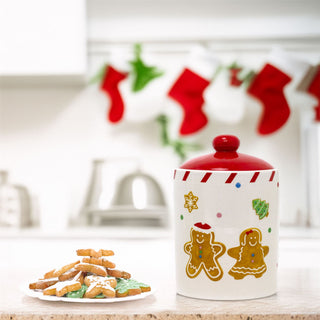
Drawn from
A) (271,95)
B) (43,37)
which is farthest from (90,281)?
(271,95)

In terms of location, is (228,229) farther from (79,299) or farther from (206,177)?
(79,299)

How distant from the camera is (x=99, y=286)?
2.13ft

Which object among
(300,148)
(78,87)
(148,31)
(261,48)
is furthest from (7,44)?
(300,148)

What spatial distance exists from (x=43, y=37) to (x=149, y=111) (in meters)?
0.53

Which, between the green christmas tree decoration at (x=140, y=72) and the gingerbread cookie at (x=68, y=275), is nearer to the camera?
the gingerbread cookie at (x=68, y=275)

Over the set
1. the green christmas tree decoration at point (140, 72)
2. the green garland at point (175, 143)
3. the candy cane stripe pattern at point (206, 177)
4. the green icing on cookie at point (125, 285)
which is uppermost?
the green christmas tree decoration at point (140, 72)

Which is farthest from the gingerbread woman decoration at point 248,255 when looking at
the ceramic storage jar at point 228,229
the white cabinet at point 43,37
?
the white cabinet at point 43,37

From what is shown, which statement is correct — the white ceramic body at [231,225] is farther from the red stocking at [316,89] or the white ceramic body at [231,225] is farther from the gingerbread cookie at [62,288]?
the red stocking at [316,89]

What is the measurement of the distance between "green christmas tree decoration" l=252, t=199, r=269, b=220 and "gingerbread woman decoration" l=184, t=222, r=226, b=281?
0.18 feet

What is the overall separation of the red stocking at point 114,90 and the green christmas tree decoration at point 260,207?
1721 mm

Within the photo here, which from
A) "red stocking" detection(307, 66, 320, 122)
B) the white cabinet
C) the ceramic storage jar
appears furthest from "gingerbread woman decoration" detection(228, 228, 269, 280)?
"red stocking" detection(307, 66, 320, 122)

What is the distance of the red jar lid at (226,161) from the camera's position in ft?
2.25

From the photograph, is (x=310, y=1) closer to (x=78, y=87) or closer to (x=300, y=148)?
(x=300, y=148)

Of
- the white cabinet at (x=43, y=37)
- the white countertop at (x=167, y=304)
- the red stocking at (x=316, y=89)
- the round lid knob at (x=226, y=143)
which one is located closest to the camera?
the white countertop at (x=167, y=304)
